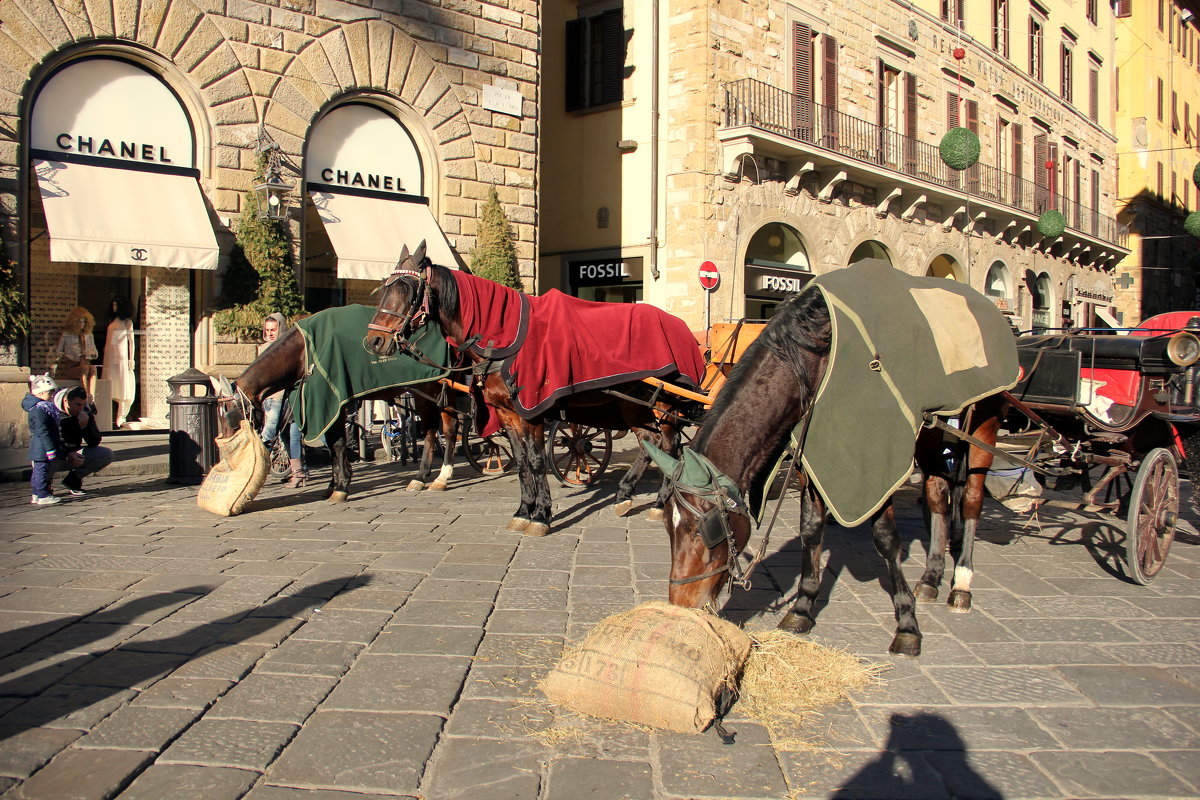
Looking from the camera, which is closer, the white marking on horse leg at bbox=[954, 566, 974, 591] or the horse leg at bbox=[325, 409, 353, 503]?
the white marking on horse leg at bbox=[954, 566, 974, 591]

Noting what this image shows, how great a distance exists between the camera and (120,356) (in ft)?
36.5

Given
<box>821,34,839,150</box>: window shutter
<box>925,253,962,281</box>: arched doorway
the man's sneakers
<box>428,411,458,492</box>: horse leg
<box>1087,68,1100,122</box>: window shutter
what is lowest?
the man's sneakers

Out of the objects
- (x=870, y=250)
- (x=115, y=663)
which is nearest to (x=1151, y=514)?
(x=115, y=663)

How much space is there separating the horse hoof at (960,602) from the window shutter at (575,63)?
16007 mm

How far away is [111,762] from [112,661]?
1045mm

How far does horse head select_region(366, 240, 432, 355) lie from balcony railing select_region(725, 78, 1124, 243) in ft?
39.6

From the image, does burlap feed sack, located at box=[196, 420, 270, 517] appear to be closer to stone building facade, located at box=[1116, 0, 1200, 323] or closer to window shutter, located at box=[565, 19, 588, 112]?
window shutter, located at box=[565, 19, 588, 112]

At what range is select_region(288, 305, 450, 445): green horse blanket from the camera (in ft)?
25.7

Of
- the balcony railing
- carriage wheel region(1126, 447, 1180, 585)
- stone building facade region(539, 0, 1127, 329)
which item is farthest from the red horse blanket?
the balcony railing

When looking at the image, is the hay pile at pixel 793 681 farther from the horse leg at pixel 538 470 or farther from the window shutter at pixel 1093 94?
the window shutter at pixel 1093 94

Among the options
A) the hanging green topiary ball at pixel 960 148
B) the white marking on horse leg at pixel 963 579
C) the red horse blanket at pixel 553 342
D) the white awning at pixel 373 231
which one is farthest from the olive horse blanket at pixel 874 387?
the hanging green topiary ball at pixel 960 148

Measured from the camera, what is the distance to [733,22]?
57.7 ft

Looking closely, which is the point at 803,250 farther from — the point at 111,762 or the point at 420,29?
the point at 111,762

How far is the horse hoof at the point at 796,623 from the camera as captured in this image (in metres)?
4.25
